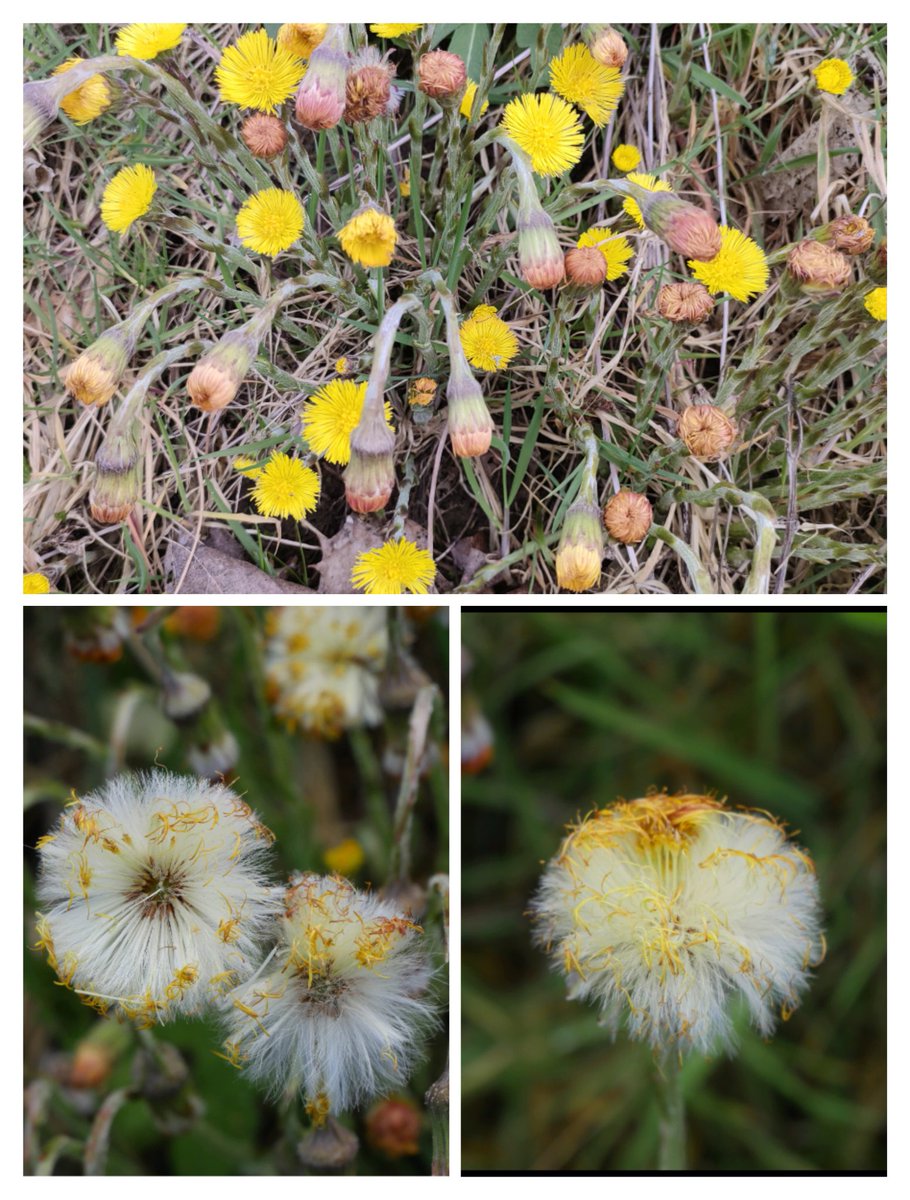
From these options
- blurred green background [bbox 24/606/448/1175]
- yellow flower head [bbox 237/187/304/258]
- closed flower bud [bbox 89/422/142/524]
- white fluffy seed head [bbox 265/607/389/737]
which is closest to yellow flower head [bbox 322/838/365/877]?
blurred green background [bbox 24/606/448/1175]

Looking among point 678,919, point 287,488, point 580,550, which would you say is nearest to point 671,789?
point 678,919

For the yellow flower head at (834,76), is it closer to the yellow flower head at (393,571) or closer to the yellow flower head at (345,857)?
the yellow flower head at (393,571)

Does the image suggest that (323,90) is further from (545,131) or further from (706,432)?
(706,432)

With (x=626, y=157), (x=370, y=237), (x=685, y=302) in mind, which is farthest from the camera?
(x=626, y=157)

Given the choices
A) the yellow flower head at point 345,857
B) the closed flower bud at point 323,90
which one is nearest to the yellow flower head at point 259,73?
the closed flower bud at point 323,90

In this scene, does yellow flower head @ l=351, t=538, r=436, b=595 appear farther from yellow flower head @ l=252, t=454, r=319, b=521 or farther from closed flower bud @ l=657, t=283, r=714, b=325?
closed flower bud @ l=657, t=283, r=714, b=325
